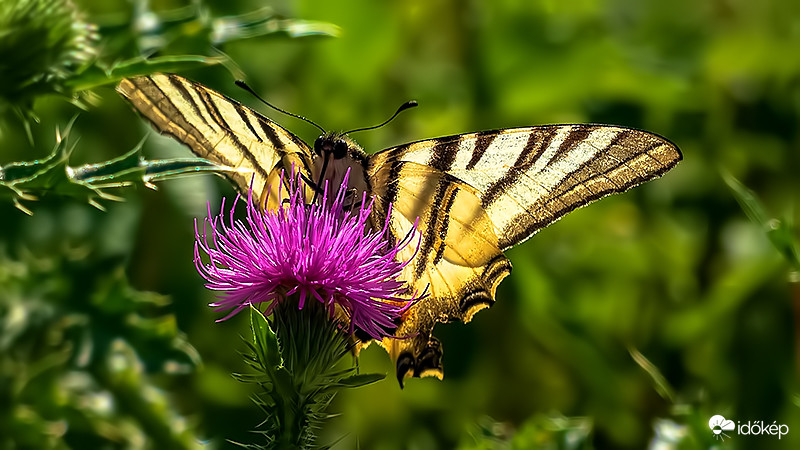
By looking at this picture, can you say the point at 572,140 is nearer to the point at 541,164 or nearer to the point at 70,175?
the point at 541,164

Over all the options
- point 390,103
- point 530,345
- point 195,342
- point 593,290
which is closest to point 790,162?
point 593,290

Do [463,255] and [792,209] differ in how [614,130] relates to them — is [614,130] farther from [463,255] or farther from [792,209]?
[792,209]

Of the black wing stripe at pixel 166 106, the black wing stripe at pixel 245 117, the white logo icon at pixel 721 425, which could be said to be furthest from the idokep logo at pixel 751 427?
the black wing stripe at pixel 166 106

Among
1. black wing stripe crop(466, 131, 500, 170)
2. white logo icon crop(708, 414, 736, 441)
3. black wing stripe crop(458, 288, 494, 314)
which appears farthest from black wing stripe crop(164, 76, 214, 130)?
white logo icon crop(708, 414, 736, 441)

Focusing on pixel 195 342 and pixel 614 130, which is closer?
pixel 614 130

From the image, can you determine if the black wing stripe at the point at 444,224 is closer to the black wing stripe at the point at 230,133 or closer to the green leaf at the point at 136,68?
the black wing stripe at the point at 230,133

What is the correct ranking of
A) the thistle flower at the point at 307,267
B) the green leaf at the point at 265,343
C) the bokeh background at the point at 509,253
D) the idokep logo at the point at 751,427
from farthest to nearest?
1. the idokep logo at the point at 751,427
2. the bokeh background at the point at 509,253
3. the thistle flower at the point at 307,267
4. the green leaf at the point at 265,343
